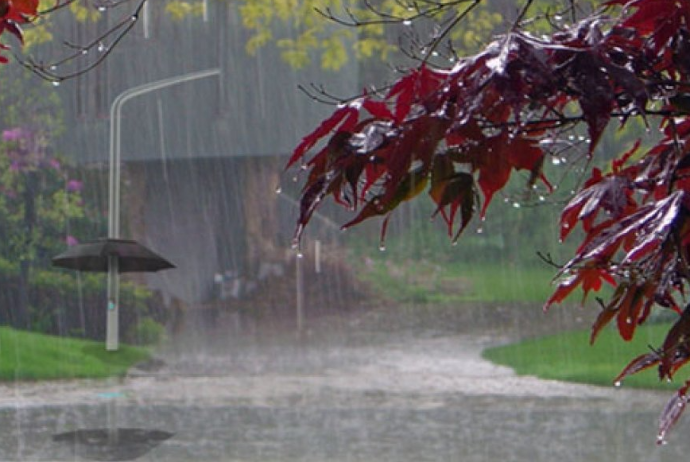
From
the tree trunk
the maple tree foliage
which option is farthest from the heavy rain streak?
the maple tree foliage

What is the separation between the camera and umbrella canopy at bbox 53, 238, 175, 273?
8.95 meters

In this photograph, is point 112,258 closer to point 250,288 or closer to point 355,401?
point 355,401

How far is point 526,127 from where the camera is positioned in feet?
4.63

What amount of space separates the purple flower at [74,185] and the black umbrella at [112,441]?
520 centimetres

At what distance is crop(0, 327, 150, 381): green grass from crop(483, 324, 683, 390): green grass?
146 inches

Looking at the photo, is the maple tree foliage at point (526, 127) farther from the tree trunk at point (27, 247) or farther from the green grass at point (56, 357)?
the tree trunk at point (27, 247)

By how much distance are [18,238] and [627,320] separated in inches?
466

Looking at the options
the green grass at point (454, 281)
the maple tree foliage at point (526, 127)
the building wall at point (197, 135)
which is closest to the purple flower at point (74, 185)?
the building wall at point (197, 135)

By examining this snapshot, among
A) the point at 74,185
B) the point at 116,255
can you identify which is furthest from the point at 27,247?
the point at 116,255

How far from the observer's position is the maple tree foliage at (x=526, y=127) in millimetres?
1250

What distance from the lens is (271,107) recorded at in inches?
510

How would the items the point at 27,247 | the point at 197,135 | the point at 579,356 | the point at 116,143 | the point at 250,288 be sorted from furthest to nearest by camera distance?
the point at 250,288 → the point at 197,135 → the point at 116,143 → the point at 27,247 → the point at 579,356

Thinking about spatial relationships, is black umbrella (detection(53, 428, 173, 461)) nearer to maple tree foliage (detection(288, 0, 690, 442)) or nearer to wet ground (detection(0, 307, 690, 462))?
wet ground (detection(0, 307, 690, 462))

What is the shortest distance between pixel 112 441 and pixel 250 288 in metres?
5.92
